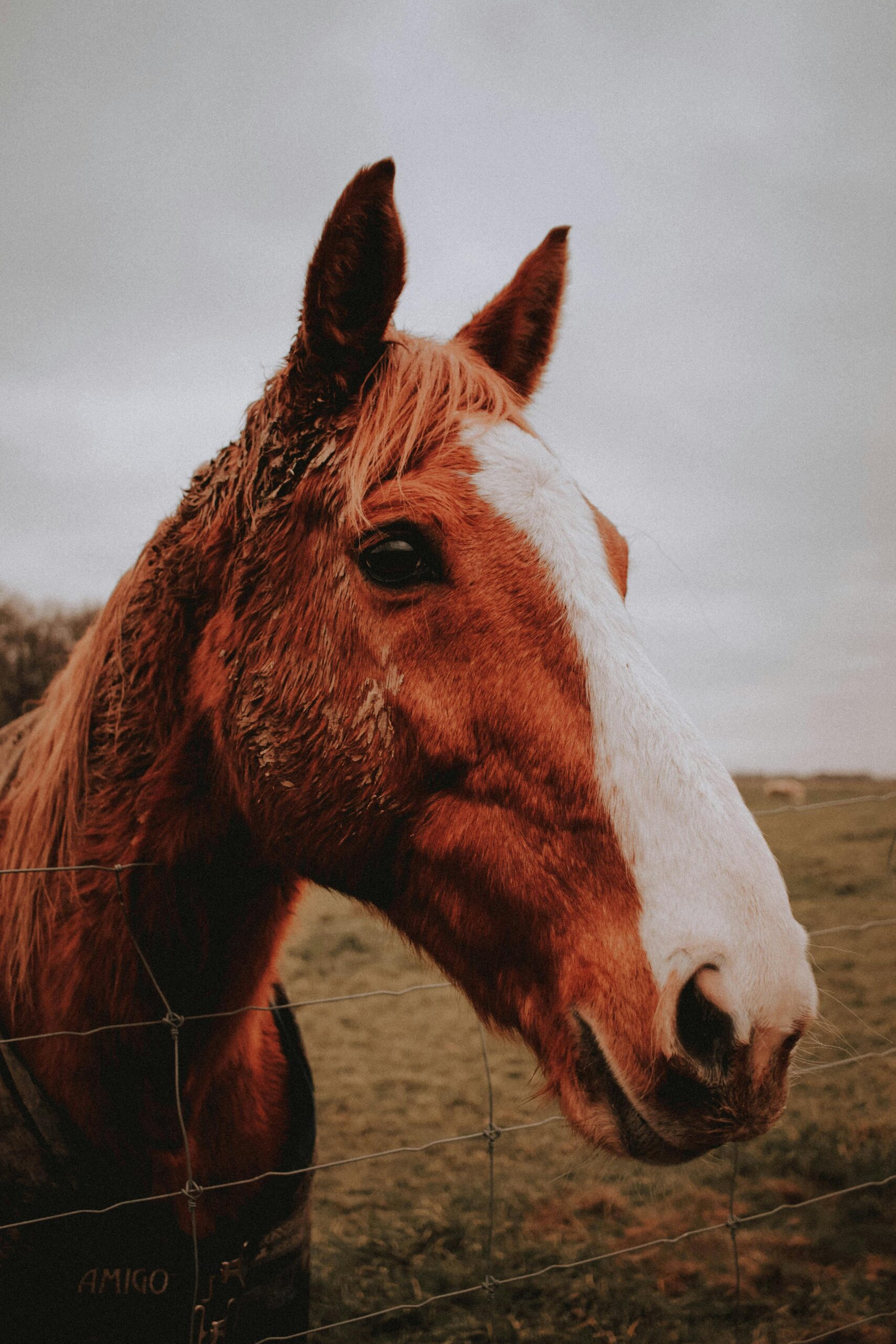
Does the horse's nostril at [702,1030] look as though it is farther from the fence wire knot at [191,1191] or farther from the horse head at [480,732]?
the fence wire knot at [191,1191]

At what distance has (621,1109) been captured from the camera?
133cm

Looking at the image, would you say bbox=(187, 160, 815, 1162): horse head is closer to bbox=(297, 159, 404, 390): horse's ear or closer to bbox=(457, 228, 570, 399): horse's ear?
bbox=(297, 159, 404, 390): horse's ear

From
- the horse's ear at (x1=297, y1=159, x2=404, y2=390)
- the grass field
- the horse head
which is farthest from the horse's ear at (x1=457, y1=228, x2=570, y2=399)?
the grass field

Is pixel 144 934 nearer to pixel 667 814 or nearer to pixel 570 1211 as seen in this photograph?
pixel 667 814

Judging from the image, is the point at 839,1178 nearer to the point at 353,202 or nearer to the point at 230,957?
the point at 230,957

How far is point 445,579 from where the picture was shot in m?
1.60

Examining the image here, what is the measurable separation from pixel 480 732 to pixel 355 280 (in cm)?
99

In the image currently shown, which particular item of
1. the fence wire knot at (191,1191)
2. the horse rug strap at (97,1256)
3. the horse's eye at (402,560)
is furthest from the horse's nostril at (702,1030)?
the horse rug strap at (97,1256)

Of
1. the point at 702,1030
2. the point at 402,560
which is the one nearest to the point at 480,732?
the point at 402,560

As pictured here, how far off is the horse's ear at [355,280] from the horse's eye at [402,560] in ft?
1.38

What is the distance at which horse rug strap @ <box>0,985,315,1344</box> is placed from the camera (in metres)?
1.74

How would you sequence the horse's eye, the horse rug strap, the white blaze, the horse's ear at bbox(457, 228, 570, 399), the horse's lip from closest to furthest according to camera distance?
the white blaze → the horse's lip → the horse's eye → the horse rug strap → the horse's ear at bbox(457, 228, 570, 399)

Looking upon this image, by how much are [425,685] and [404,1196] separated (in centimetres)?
421

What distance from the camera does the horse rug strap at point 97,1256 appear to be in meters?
1.74
